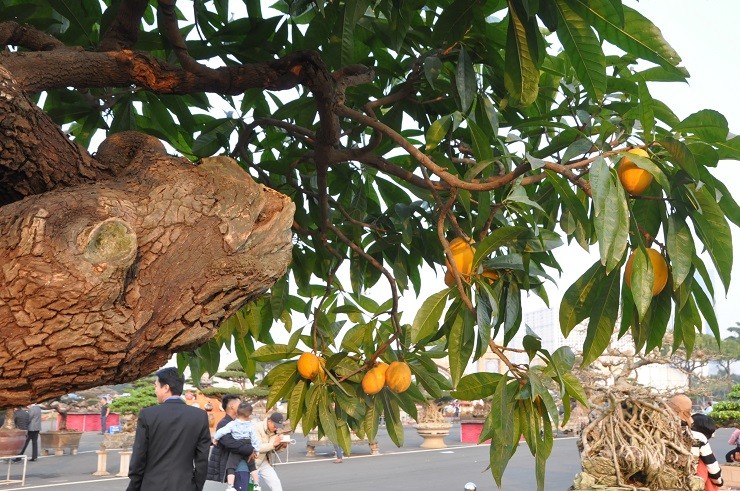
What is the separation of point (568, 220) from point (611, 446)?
419 centimetres

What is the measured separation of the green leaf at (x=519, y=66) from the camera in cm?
170

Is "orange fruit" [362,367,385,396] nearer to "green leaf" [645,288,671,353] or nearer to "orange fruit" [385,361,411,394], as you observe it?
"orange fruit" [385,361,411,394]

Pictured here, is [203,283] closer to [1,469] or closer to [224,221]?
[224,221]

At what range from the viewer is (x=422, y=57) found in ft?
7.23

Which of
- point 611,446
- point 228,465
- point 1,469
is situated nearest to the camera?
point 611,446

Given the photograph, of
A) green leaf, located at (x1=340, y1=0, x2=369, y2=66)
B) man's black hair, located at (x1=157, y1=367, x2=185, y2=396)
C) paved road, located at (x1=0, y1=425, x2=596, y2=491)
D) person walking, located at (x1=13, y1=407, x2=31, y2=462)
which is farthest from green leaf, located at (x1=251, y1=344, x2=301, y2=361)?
person walking, located at (x1=13, y1=407, x2=31, y2=462)

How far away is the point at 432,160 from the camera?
7.37ft

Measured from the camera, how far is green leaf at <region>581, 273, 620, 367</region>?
168 cm

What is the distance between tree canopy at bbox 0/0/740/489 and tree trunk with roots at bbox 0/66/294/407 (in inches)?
0.6

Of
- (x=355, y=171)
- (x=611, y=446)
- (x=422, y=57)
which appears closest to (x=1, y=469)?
(x=611, y=446)

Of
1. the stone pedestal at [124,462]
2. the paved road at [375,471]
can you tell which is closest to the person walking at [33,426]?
the paved road at [375,471]

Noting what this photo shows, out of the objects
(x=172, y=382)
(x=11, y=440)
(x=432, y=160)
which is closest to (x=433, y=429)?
(x=11, y=440)

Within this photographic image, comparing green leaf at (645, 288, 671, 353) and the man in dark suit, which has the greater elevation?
green leaf at (645, 288, 671, 353)

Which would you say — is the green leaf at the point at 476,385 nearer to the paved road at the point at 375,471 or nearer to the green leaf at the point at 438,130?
the green leaf at the point at 438,130
